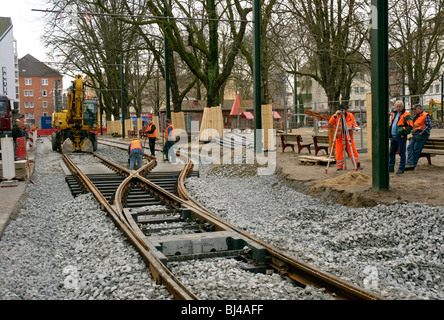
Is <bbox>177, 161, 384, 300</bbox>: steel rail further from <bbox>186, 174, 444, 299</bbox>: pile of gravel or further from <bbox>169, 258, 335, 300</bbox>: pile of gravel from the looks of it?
<bbox>186, 174, 444, 299</bbox>: pile of gravel

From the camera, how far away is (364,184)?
34.6 feet

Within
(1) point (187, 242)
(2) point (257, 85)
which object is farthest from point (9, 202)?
(2) point (257, 85)

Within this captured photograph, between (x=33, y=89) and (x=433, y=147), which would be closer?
(x=433, y=147)

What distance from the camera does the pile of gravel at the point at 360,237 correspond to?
5418 mm

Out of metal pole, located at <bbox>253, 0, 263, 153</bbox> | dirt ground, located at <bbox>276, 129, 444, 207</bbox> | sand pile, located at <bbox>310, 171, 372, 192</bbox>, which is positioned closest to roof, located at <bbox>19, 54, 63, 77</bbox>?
metal pole, located at <bbox>253, 0, 263, 153</bbox>

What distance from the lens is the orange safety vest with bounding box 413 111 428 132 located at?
1196cm

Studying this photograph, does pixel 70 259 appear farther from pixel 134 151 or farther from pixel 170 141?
pixel 170 141

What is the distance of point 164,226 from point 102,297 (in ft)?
10.9

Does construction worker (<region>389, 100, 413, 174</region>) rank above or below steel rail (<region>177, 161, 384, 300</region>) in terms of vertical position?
above

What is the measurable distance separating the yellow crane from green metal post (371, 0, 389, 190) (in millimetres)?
19616

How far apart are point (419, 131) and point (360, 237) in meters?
5.87

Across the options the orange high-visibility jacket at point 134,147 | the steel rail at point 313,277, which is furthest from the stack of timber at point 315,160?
the steel rail at point 313,277
